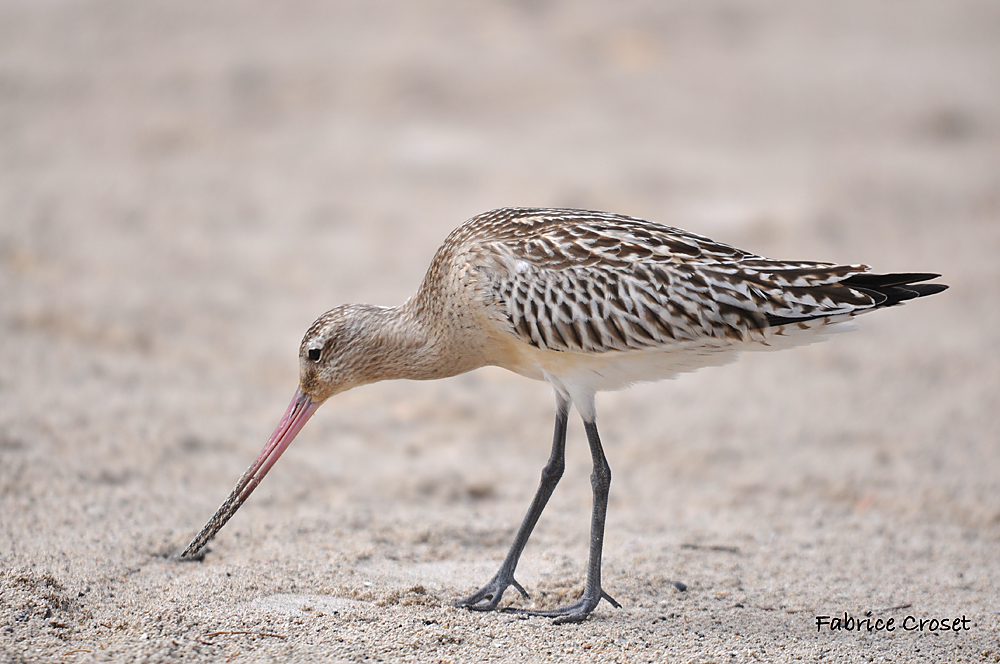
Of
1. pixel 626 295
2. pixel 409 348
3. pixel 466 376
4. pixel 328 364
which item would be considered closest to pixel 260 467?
pixel 328 364

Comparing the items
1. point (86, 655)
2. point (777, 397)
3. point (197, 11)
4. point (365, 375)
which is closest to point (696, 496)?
point (777, 397)

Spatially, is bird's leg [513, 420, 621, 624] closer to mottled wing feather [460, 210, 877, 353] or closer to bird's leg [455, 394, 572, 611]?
bird's leg [455, 394, 572, 611]

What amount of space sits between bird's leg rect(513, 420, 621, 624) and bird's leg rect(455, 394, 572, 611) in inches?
7.2

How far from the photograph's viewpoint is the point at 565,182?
10641 millimetres

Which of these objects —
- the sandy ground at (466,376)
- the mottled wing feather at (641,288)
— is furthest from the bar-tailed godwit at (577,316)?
the sandy ground at (466,376)

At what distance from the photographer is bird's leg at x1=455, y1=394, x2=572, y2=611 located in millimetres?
4984

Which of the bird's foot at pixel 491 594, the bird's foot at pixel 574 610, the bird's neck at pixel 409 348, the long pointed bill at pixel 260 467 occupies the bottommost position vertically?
the bird's foot at pixel 574 610

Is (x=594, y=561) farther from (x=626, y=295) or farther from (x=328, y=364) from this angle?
(x=328, y=364)

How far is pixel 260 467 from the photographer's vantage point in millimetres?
5367

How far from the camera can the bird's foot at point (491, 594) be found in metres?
4.93

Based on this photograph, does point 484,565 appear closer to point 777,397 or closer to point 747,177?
point 777,397

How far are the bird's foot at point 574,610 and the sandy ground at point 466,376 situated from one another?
135mm

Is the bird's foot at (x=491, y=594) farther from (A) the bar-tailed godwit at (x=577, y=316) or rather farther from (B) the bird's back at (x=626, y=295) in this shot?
(B) the bird's back at (x=626, y=295)

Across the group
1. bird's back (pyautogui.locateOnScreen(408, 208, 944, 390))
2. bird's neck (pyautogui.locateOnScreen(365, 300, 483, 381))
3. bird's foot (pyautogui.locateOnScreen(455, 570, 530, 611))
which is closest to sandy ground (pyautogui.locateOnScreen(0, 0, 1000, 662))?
bird's foot (pyautogui.locateOnScreen(455, 570, 530, 611))
